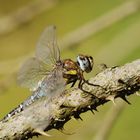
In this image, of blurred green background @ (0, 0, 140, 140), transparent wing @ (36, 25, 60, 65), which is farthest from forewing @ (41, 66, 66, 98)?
blurred green background @ (0, 0, 140, 140)

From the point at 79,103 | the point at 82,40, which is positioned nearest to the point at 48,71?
the point at 79,103

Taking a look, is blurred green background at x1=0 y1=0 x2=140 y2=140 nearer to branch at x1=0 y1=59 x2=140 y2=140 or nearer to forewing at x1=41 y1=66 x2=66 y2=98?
forewing at x1=41 y1=66 x2=66 y2=98

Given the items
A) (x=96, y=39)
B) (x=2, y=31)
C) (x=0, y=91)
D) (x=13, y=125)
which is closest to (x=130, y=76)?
(x=13, y=125)

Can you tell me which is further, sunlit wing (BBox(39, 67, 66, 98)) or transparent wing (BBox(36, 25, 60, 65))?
transparent wing (BBox(36, 25, 60, 65))

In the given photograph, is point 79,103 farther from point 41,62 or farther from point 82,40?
point 82,40

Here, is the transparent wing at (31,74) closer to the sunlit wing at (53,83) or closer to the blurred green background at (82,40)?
the sunlit wing at (53,83)

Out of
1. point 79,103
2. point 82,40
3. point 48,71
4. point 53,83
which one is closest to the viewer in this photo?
point 79,103

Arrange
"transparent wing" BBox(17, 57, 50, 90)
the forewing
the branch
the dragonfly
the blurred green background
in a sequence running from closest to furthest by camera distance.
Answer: the branch < the forewing < the dragonfly < "transparent wing" BBox(17, 57, 50, 90) < the blurred green background
